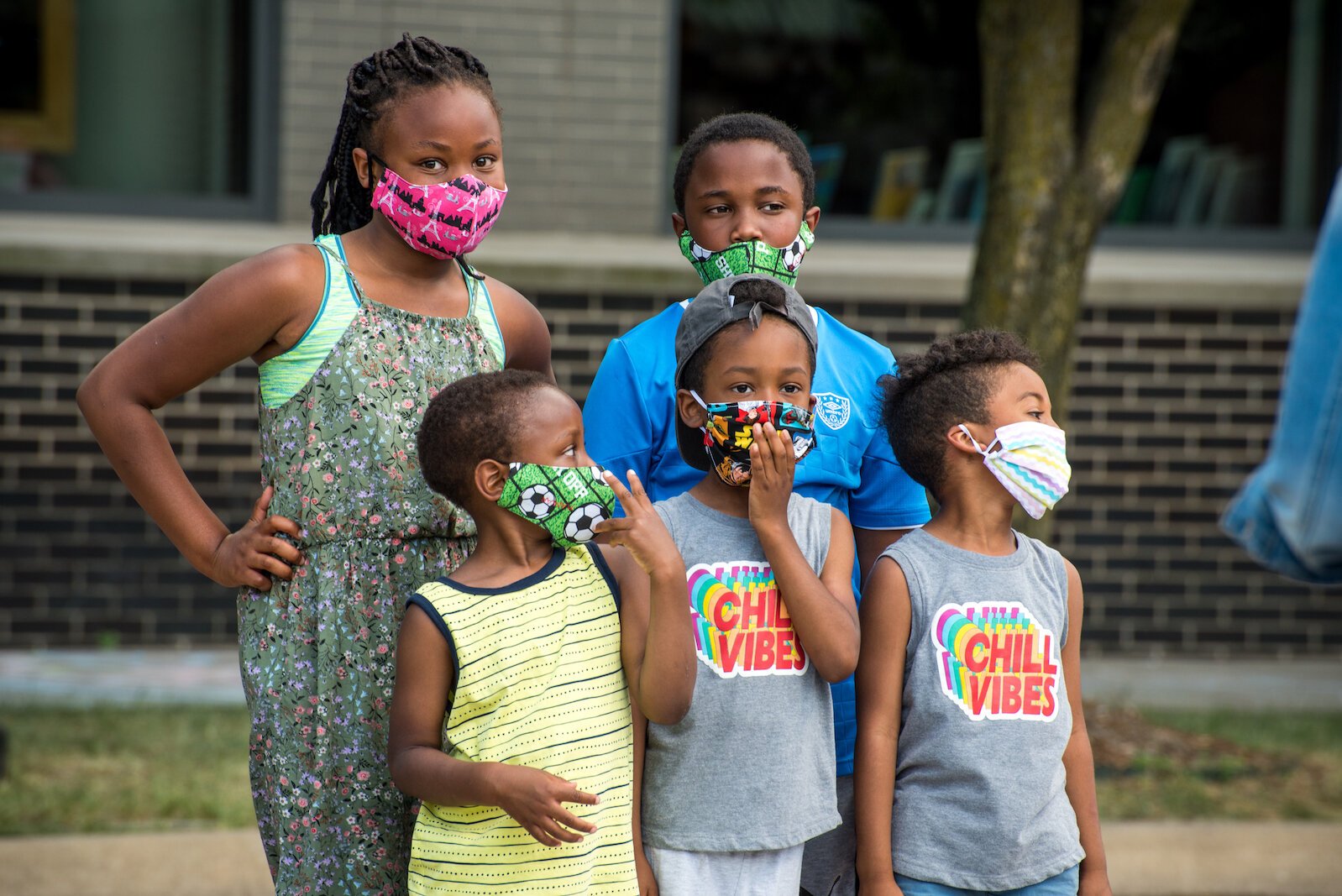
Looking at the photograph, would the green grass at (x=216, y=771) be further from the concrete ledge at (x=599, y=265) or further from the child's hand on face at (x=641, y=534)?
the child's hand on face at (x=641, y=534)

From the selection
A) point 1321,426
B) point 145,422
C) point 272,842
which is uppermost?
point 1321,426

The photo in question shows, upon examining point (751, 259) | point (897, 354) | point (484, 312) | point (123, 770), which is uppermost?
point (751, 259)

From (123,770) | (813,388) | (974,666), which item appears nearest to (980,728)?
(974,666)

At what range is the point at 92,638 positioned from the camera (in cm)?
736

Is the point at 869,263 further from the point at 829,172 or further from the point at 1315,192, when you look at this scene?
the point at 1315,192

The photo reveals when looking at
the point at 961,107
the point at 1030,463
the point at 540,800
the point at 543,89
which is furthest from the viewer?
the point at 961,107

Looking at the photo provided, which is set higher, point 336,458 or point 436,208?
point 436,208

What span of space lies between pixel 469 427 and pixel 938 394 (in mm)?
898

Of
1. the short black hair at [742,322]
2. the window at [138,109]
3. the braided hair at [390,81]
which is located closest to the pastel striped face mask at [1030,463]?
the short black hair at [742,322]

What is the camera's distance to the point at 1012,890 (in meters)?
2.66

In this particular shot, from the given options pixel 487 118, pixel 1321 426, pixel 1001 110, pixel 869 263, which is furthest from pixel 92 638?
pixel 1321 426

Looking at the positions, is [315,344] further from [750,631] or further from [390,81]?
[750,631]

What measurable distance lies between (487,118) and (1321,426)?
1768 mm

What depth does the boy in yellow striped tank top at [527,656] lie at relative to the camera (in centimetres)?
246
